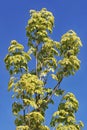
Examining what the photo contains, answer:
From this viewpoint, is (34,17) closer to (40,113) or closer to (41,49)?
(41,49)

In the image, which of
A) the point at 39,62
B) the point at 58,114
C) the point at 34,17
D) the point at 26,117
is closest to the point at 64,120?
the point at 58,114

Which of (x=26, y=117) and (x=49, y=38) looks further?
(x=49, y=38)

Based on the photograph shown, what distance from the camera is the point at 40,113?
102 ft

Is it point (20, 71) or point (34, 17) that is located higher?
point (34, 17)

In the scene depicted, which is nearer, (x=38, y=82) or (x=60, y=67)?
(x=38, y=82)

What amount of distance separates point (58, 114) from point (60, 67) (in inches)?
141

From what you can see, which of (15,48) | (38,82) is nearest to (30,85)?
(38,82)

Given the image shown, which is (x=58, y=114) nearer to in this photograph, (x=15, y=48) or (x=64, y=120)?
(x=64, y=120)

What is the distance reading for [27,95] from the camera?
31.0 meters

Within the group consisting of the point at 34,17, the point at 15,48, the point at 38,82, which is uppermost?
the point at 34,17

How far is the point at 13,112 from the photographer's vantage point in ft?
104

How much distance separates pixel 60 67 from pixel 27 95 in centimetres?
357

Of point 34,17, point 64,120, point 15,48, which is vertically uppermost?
point 34,17

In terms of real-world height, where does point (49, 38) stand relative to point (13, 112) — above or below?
above
